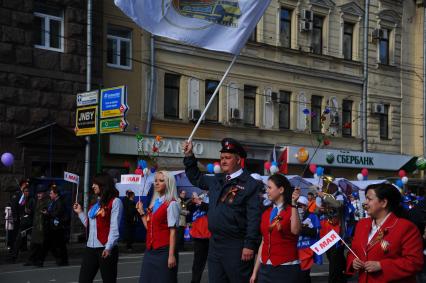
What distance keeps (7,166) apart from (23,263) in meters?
4.59

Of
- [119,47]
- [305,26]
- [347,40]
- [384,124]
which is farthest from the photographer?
[384,124]

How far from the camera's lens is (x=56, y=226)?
612 inches

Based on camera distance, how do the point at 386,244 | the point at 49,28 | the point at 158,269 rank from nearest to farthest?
the point at 386,244 → the point at 158,269 → the point at 49,28

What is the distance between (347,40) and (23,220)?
19756 millimetres

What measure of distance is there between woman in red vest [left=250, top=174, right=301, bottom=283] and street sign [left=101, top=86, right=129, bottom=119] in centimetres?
1365

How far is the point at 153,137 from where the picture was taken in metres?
24.8

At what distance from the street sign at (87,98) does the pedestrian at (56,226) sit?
5795mm

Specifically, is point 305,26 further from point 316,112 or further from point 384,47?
point 384,47

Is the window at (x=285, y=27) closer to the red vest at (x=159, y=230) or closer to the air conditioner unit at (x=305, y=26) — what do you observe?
the air conditioner unit at (x=305, y=26)

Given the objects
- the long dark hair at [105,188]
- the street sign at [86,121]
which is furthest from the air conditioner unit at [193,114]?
the long dark hair at [105,188]

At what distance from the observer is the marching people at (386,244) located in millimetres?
5668

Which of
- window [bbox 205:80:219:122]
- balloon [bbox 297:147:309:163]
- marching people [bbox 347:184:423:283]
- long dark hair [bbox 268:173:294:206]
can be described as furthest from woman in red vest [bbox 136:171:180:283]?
balloon [bbox 297:147:309:163]

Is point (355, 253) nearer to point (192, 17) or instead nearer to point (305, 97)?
point (192, 17)

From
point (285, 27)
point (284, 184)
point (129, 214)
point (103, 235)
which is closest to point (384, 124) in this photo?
point (285, 27)
